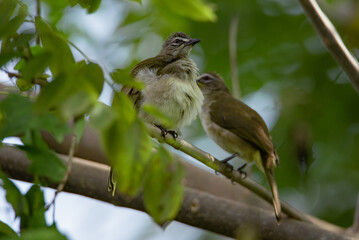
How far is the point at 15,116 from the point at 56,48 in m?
0.30

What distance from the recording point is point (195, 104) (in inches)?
167

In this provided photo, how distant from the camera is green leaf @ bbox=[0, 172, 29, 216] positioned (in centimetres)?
225

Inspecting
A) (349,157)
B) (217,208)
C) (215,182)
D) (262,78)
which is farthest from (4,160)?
(349,157)

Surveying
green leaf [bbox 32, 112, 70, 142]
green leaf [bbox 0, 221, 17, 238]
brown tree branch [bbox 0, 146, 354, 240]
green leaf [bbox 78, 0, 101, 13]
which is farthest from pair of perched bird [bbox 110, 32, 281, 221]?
green leaf [bbox 0, 221, 17, 238]

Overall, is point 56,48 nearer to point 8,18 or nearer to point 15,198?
point 8,18

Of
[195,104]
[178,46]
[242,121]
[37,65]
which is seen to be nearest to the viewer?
[37,65]

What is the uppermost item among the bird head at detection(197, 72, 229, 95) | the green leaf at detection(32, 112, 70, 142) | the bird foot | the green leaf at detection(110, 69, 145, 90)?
the green leaf at detection(110, 69, 145, 90)

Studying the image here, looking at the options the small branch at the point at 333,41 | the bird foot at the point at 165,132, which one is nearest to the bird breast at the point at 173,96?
the bird foot at the point at 165,132

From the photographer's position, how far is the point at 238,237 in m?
4.11

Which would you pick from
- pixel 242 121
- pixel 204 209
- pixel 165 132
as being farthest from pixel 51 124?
pixel 242 121

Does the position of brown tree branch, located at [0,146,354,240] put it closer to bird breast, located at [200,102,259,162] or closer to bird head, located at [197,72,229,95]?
bird breast, located at [200,102,259,162]

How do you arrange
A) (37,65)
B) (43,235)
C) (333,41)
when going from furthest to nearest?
(333,41), (37,65), (43,235)

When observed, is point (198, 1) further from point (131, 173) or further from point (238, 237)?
point (238, 237)

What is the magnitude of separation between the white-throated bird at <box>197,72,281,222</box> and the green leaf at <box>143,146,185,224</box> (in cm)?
305
